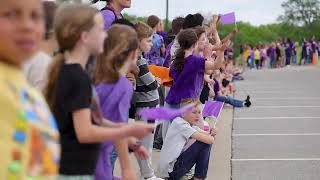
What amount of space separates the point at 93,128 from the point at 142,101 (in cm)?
366

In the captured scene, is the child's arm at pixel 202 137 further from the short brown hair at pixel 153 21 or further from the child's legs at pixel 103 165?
the short brown hair at pixel 153 21

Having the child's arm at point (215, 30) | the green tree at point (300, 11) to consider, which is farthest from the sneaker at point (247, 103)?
the green tree at point (300, 11)

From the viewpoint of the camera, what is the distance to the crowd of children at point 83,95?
2.07 meters

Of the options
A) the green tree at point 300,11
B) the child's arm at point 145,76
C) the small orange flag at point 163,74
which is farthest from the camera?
the green tree at point 300,11

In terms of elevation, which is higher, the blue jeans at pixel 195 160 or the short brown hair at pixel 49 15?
the short brown hair at pixel 49 15

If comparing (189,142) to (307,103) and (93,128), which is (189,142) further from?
(307,103)

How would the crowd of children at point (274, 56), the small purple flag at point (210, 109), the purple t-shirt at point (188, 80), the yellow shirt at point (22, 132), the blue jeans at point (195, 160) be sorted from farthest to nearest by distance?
the crowd of children at point (274, 56) < the small purple flag at point (210, 109) < the purple t-shirt at point (188, 80) < the blue jeans at point (195, 160) < the yellow shirt at point (22, 132)

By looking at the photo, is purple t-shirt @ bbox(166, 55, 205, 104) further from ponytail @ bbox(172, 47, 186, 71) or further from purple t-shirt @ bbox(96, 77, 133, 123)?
purple t-shirt @ bbox(96, 77, 133, 123)

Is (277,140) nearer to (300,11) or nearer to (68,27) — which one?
(68,27)

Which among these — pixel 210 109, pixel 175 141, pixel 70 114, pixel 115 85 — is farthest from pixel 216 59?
pixel 70 114

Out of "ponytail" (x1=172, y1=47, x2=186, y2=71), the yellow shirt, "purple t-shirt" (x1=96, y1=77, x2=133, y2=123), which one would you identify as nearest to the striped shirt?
"ponytail" (x1=172, y1=47, x2=186, y2=71)

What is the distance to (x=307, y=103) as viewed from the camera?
1706cm

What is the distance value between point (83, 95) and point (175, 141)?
369cm

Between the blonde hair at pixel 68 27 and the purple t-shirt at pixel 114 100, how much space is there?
2.11 ft
